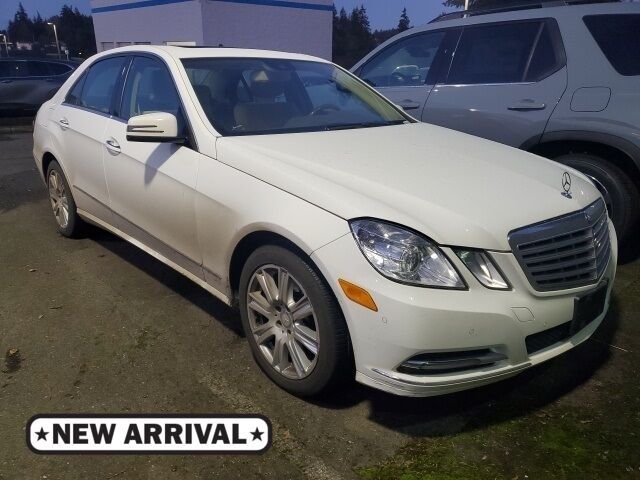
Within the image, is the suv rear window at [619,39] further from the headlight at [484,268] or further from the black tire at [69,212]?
the black tire at [69,212]

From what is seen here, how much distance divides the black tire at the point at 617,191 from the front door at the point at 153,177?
288 cm

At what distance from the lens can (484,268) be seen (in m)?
2.17

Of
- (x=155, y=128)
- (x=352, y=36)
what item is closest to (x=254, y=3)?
(x=155, y=128)

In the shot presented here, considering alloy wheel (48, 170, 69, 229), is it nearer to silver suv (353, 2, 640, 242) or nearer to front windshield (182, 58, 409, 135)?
front windshield (182, 58, 409, 135)

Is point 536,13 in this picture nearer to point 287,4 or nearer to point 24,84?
point 24,84

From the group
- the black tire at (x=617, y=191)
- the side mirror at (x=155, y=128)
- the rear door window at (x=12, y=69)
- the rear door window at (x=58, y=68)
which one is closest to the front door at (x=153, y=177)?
the side mirror at (x=155, y=128)

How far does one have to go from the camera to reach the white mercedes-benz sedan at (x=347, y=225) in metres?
2.13

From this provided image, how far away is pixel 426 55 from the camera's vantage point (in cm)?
499

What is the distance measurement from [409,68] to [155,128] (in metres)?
3.03

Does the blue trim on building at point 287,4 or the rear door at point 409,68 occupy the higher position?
the blue trim on building at point 287,4

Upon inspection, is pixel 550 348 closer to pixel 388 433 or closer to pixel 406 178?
pixel 388 433

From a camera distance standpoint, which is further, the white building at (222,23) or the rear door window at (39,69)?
the white building at (222,23)

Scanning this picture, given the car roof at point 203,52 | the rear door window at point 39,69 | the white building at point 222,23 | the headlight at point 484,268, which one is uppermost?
the white building at point 222,23

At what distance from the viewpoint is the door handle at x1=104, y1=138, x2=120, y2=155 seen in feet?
11.6
